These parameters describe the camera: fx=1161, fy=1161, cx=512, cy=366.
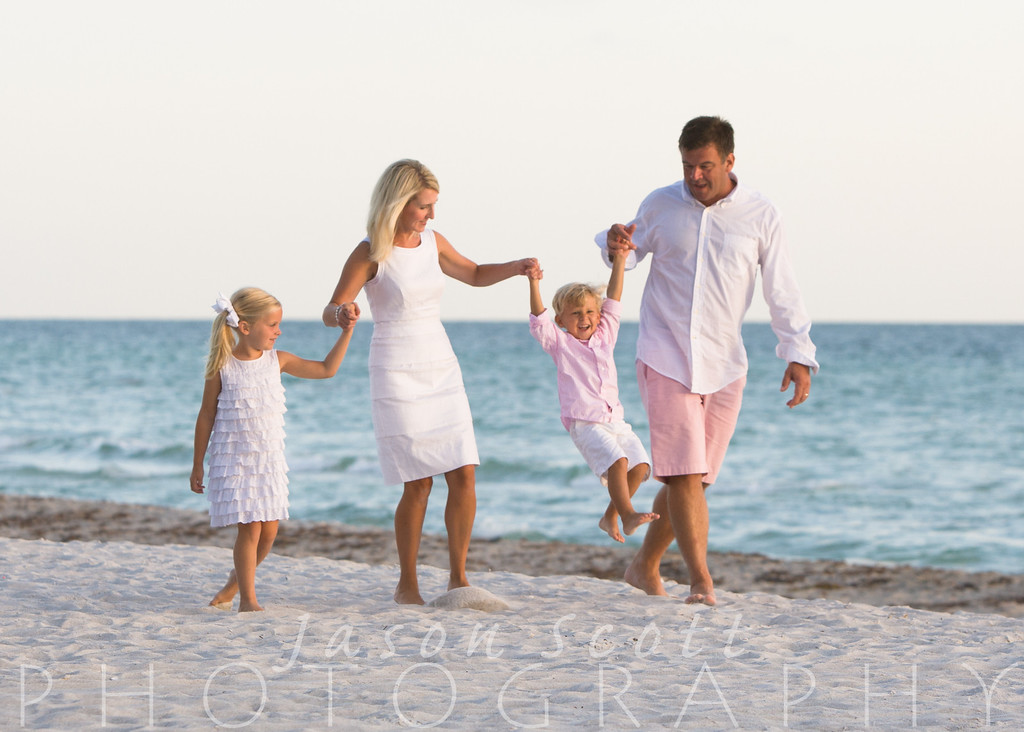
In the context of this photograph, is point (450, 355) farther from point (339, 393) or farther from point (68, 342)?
point (68, 342)

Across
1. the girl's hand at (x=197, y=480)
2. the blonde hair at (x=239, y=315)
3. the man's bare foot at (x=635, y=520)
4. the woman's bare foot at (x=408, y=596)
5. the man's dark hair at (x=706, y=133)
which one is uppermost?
the man's dark hair at (x=706, y=133)

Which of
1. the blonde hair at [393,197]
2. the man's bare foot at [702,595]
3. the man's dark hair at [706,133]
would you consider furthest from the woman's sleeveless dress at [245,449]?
the man's dark hair at [706,133]

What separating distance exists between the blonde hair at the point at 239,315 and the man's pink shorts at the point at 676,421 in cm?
175

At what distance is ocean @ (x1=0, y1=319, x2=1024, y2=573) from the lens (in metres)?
12.9

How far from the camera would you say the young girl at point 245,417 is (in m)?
5.16

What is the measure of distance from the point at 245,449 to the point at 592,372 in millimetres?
1654

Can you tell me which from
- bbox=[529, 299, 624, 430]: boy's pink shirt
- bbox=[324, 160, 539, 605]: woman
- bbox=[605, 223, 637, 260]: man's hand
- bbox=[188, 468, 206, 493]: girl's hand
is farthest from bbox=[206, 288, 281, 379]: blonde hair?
bbox=[605, 223, 637, 260]: man's hand

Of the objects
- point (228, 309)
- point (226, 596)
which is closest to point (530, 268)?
point (228, 309)

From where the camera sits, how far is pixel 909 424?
2486 centimetres

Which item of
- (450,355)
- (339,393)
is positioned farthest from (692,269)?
(339,393)

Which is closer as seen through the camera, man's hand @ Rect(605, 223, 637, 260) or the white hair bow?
the white hair bow

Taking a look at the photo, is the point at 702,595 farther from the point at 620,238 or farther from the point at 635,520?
the point at 620,238

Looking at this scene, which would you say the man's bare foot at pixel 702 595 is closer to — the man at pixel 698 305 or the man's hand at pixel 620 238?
the man at pixel 698 305

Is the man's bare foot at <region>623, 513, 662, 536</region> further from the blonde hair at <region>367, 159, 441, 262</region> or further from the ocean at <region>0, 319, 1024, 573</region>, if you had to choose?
the ocean at <region>0, 319, 1024, 573</region>
